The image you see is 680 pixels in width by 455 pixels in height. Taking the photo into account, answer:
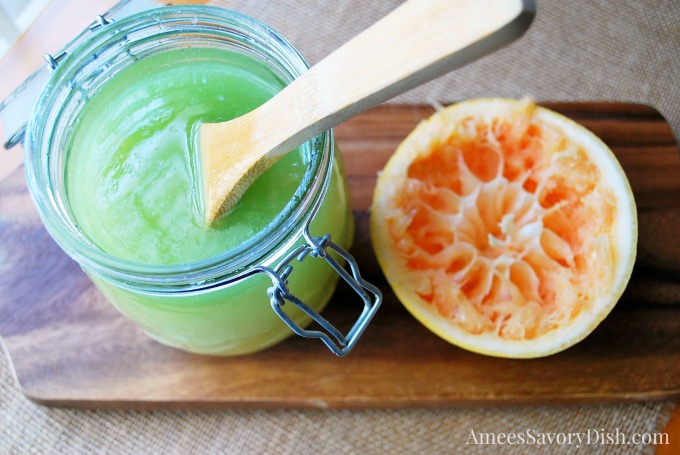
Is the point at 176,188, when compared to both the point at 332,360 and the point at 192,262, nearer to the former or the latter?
the point at 192,262

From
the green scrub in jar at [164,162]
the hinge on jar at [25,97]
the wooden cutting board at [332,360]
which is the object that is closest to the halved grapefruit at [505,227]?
the wooden cutting board at [332,360]

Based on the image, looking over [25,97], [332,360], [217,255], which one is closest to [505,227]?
[332,360]

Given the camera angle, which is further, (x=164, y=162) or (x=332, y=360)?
(x=332, y=360)

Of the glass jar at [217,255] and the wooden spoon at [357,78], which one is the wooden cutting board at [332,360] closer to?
the glass jar at [217,255]

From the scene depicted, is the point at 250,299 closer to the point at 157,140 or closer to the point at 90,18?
the point at 157,140

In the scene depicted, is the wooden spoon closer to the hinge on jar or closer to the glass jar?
the glass jar

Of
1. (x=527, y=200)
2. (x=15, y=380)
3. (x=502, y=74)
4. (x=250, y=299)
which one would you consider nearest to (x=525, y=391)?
(x=527, y=200)
